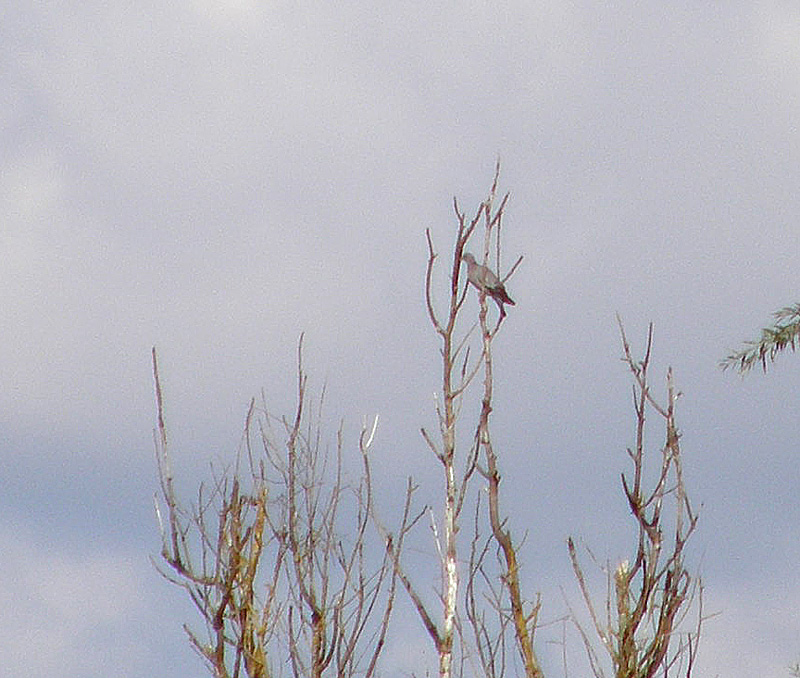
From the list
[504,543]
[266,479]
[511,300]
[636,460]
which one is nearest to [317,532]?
[266,479]

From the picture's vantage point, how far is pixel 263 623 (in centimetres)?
992

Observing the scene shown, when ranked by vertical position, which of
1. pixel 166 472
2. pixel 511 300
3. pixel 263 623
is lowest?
pixel 263 623

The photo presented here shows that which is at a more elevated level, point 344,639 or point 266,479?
point 266,479

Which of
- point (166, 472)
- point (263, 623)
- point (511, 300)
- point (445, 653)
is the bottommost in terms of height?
point (445, 653)

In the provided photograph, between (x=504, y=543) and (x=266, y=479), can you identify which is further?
(x=266, y=479)

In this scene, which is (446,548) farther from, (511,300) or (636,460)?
(511,300)

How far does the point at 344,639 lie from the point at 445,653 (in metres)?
1.29

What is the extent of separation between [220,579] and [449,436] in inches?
85.6

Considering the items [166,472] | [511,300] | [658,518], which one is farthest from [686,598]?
[511,300]

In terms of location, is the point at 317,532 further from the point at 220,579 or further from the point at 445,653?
the point at 445,653

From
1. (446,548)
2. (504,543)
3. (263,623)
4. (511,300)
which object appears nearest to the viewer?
(446,548)

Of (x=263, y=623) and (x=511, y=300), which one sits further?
(x=511, y=300)

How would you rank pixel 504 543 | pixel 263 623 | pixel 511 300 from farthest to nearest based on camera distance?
1. pixel 511 300
2. pixel 263 623
3. pixel 504 543

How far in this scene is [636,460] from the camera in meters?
9.30
